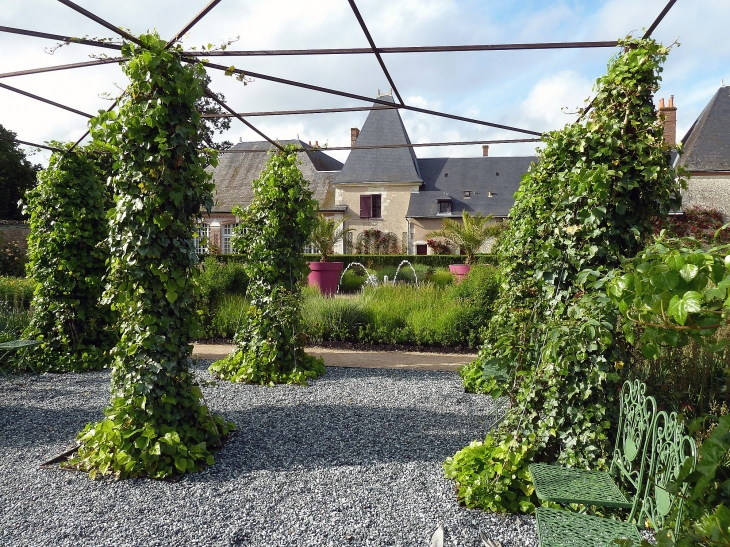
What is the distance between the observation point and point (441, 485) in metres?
3.03

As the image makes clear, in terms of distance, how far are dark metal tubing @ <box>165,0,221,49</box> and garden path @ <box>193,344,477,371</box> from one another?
4.25 meters

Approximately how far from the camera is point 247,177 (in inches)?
978

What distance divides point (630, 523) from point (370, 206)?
875 inches

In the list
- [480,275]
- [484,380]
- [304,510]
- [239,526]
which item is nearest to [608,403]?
[304,510]

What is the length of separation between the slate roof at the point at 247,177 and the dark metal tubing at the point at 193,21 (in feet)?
68.0

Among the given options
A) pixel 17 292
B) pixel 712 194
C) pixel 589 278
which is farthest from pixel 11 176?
pixel 712 194

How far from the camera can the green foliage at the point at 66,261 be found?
5875mm

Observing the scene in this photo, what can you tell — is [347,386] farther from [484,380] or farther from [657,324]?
[657,324]

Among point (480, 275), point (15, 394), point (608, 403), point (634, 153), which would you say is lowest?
point (15, 394)

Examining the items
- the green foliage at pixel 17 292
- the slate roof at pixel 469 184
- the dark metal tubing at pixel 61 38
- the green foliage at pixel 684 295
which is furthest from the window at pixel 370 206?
the green foliage at pixel 684 295

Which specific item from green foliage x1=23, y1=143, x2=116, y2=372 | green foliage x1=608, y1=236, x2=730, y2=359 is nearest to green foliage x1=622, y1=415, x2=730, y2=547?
green foliage x1=608, y1=236, x2=730, y2=359

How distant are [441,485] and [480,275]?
15.7 feet

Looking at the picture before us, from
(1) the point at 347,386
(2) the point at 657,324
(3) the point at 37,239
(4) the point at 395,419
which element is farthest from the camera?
(3) the point at 37,239

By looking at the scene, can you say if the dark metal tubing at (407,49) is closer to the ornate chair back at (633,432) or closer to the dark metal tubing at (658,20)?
the dark metal tubing at (658,20)
